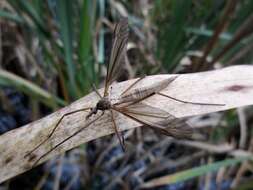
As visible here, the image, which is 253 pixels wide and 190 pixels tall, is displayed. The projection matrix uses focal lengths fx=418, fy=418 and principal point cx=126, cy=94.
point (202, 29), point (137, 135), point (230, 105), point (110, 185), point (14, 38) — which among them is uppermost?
point (14, 38)

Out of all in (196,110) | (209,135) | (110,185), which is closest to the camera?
(196,110)

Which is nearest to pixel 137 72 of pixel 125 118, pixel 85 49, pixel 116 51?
pixel 85 49

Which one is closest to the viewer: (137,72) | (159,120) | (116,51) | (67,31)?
(159,120)

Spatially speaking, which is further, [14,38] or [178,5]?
[14,38]

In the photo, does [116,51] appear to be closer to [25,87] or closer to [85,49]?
[85,49]

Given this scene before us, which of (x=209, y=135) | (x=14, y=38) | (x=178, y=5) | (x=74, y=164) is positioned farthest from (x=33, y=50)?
(x=209, y=135)

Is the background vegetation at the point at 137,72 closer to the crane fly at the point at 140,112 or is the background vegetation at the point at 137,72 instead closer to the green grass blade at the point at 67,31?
the green grass blade at the point at 67,31

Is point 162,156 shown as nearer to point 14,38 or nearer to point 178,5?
point 178,5
